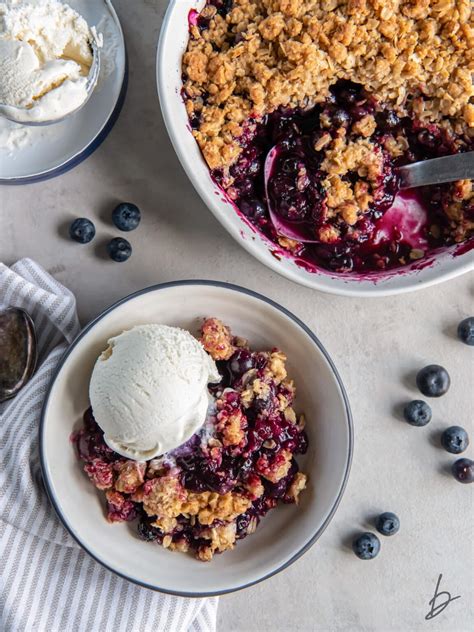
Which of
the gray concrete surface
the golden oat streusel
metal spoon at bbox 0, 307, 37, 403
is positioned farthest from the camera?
the gray concrete surface

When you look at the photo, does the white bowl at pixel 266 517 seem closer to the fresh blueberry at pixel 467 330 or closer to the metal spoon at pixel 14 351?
the metal spoon at pixel 14 351

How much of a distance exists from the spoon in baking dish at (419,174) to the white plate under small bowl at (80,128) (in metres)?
0.49

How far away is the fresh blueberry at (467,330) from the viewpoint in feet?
6.40

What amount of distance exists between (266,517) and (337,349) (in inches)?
20.7

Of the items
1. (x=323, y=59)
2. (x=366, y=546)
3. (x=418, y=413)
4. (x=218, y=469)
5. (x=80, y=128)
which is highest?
(x=323, y=59)

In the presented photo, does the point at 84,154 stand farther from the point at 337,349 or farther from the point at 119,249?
the point at 337,349

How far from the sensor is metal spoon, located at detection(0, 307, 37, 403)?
1.82 metres

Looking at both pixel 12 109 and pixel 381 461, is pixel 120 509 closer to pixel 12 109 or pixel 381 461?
pixel 381 461

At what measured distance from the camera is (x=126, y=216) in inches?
74.1

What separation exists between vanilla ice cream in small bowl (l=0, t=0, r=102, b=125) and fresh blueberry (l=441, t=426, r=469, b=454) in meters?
1.39

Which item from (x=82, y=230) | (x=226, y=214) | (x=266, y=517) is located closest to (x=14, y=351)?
(x=82, y=230)

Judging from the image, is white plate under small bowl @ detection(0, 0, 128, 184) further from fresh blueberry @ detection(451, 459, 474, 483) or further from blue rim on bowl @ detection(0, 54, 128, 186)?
fresh blueberry @ detection(451, 459, 474, 483)

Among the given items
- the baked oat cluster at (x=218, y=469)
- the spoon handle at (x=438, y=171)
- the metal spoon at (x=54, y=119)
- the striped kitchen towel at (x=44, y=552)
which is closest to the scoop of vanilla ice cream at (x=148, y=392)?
the baked oat cluster at (x=218, y=469)

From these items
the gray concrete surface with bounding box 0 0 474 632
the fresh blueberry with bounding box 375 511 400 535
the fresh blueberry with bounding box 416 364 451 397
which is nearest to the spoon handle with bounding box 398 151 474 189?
the gray concrete surface with bounding box 0 0 474 632
